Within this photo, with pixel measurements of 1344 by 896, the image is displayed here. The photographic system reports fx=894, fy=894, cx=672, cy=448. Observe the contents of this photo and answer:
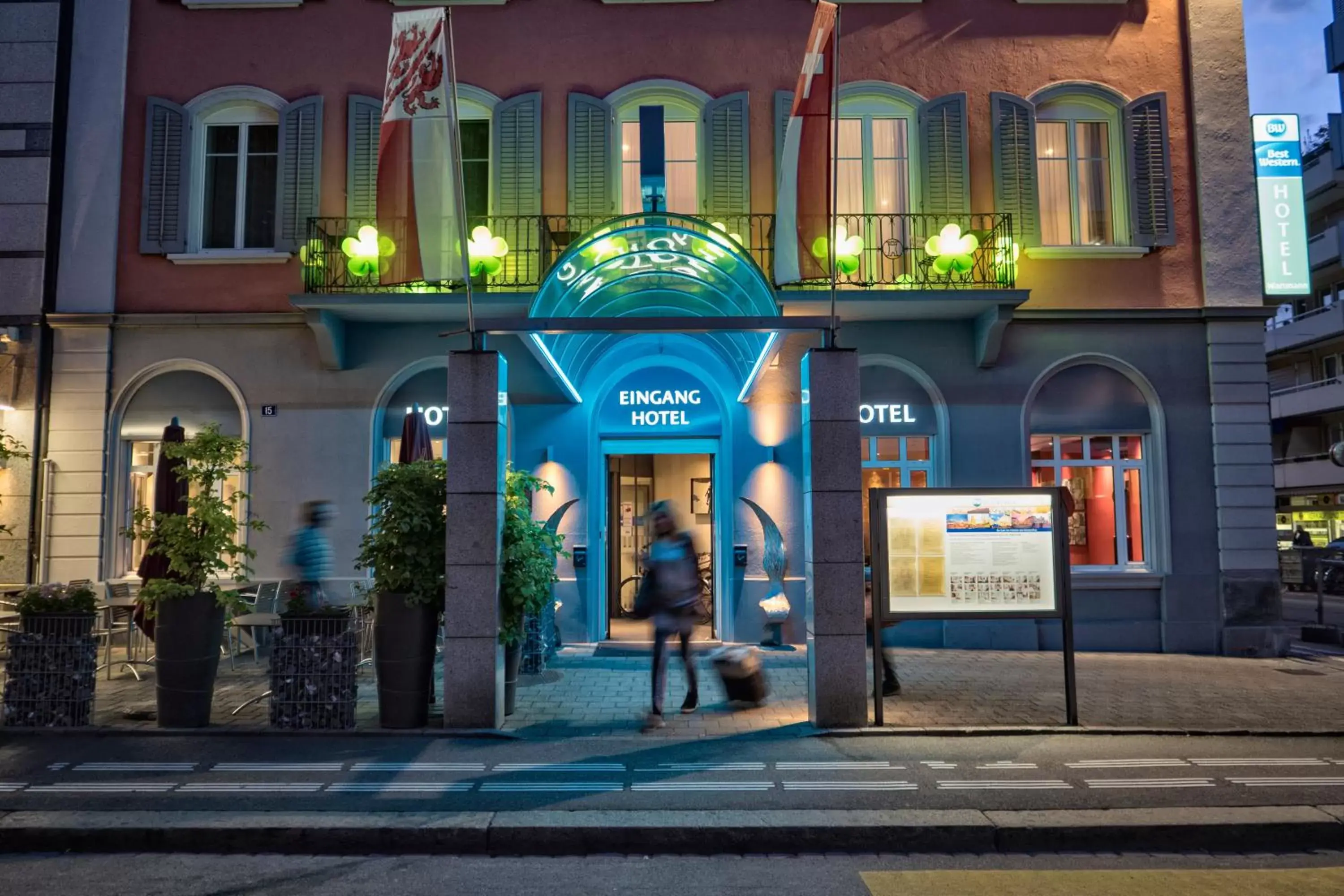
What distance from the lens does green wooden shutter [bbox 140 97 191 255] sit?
12.2 m

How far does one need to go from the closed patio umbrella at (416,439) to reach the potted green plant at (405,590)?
2505mm

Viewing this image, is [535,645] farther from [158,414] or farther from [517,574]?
[158,414]

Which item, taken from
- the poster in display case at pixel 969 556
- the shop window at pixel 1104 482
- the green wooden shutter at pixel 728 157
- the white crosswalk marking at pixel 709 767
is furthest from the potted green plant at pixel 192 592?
the shop window at pixel 1104 482

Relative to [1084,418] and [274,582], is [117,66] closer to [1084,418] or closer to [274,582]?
[274,582]

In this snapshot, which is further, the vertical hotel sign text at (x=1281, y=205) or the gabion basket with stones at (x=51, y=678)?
the vertical hotel sign text at (x=1281, y=205)

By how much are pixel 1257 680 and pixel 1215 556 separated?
2.67 metres

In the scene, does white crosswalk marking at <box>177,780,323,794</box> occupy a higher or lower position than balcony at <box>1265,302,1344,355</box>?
lower

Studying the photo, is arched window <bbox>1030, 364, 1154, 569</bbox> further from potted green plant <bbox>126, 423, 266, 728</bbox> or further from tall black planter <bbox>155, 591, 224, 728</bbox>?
tall black planter <bbox>155, 591, 224, 728</bbox>

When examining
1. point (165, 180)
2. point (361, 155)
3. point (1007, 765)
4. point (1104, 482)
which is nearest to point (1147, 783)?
point (1007, 765)

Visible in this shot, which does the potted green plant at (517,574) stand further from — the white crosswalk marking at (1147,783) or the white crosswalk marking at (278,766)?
the white crosswalk marking at (1147,783)

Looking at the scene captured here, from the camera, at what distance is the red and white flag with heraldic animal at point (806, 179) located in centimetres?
850

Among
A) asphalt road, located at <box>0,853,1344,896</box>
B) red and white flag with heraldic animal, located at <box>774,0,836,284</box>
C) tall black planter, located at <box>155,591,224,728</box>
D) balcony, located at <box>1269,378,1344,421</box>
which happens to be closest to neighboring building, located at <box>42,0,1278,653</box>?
red and white flag with heraldic animal, located at <box>774,0,836,284</box>

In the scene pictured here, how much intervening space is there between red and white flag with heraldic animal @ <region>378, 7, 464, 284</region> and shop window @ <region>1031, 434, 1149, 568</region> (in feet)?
27.3

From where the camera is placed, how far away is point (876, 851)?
505cm
